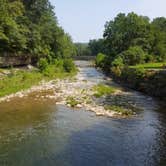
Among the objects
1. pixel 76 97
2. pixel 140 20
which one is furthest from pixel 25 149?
pixel 140 20

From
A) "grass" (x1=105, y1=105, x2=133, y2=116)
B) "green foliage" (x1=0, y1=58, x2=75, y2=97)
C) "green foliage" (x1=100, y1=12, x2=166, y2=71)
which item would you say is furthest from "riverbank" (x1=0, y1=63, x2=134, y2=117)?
"green foliage" (x1=100, y1=12, x2=166, y2=71)

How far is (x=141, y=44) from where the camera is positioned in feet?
251

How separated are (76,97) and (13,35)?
17275 mm

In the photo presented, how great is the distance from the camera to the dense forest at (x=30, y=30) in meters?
47.1

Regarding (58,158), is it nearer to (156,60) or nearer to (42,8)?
(42,8)

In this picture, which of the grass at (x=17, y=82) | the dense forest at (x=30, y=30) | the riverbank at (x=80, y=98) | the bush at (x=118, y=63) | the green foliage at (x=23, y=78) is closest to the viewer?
the riverbank at (x=80, y=98)

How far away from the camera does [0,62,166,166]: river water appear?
55.7ft

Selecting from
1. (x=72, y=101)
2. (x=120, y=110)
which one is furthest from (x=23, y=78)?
(x=120, y=110)

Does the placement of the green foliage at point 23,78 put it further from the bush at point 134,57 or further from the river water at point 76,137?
the bush at point 134,57

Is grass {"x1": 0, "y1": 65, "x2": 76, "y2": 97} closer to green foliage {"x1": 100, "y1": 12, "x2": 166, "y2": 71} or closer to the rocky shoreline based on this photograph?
the rocky shoreline

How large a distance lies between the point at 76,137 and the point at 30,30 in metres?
39.3

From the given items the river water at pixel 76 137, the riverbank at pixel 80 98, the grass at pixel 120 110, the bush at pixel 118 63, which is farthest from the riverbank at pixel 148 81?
the bush at pixel 118 63

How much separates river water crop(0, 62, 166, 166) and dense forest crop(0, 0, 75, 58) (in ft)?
64.1

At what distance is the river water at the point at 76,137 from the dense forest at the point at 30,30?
64.1ft
